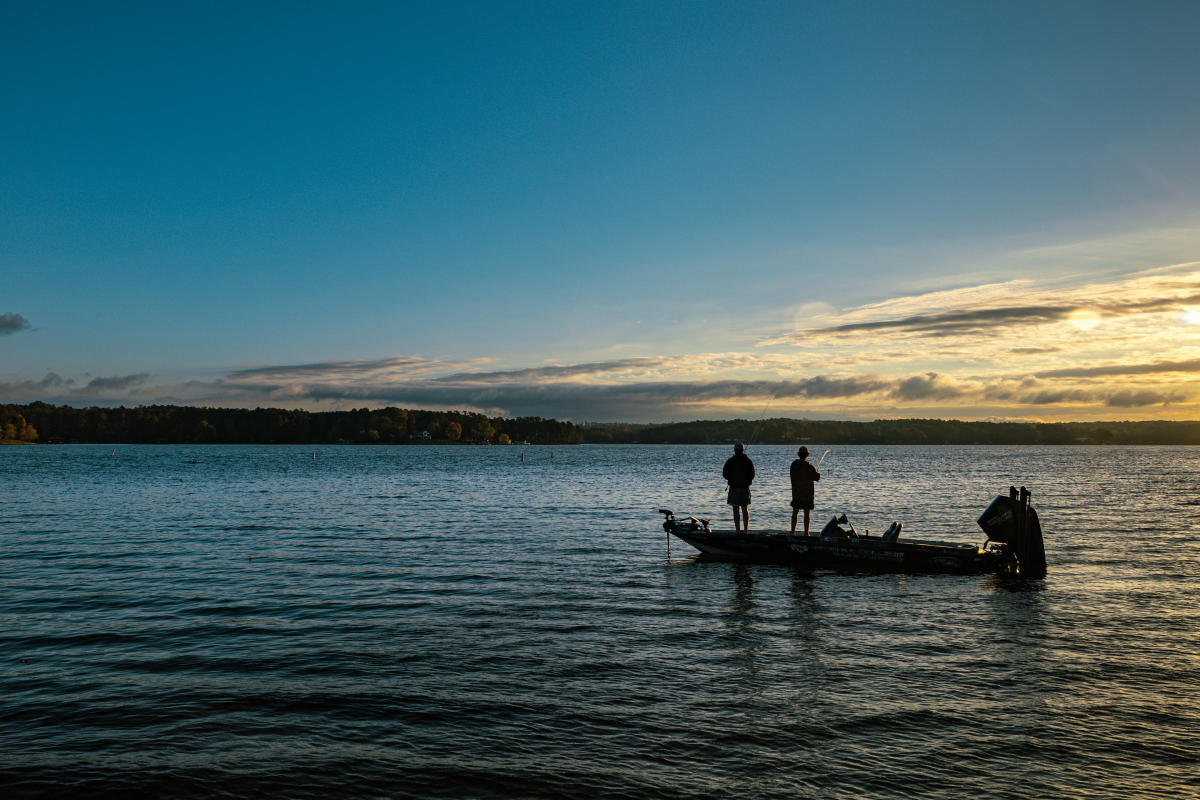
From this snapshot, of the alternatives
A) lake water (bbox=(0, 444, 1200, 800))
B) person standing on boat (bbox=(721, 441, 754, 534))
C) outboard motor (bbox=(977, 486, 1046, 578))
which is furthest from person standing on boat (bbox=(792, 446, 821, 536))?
outboard motor (bbox=(977, 486, 1046, 578))

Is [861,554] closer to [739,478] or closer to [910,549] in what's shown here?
[910,549]

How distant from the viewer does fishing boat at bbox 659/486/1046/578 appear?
20.0 meters

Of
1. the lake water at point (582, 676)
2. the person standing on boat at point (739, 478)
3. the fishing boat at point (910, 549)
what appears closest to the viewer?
the lake water at point (582, 676)

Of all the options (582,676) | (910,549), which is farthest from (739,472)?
(582,676)

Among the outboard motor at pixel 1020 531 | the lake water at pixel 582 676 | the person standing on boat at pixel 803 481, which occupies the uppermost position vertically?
the person standing on boat at pixel 803 481

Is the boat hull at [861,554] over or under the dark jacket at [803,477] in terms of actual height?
under

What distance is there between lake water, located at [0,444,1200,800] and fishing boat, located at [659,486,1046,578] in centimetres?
61

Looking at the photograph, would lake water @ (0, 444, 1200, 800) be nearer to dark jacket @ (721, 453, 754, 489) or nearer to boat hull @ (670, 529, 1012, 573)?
boat hull @ (670, 529, 1012, 573)

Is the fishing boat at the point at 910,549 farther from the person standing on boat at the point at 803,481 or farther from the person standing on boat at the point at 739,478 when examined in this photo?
the person standing on boat at the point at 739,478

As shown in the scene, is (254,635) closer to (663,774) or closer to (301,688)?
(301,688)

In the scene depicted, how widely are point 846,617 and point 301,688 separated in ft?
33.4

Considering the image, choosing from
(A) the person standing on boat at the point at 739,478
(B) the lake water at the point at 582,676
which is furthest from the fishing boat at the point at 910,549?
(A) the person standing on boat at the point at 739,478

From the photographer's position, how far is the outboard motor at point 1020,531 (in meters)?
19.9

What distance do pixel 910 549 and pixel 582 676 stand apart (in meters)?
13.1
